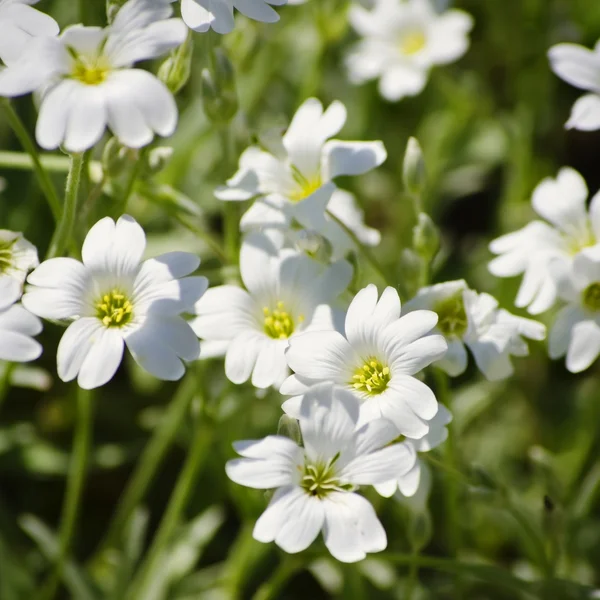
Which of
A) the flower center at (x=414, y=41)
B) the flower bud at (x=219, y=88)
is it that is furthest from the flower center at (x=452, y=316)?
the flower center at (x=414, y=41)

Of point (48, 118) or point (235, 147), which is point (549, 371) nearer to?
point (235, 147)

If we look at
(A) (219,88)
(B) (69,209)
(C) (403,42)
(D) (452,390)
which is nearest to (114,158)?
(B) (69,209)

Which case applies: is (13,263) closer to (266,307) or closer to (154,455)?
(266,307)

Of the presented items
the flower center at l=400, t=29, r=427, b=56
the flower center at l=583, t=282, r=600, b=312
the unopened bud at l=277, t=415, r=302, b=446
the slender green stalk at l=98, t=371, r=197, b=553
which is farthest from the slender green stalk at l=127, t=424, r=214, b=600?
the flower center at l=400, t=29, r=427, b=56

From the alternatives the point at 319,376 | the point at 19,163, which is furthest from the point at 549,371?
the point at 19,163

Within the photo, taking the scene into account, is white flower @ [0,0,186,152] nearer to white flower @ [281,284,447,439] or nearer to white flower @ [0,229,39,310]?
white flower @ [0,229,39,310]

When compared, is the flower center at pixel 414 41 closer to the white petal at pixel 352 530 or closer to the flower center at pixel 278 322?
the flower center at pixel 278 322
